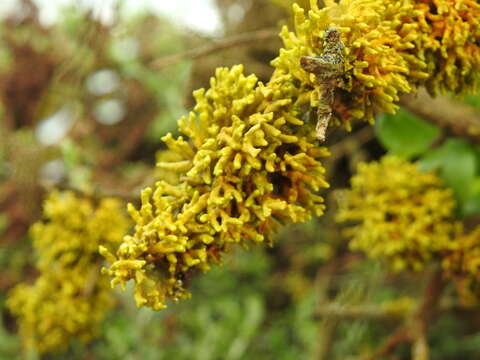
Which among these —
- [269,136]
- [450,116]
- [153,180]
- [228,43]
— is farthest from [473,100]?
[153,180]

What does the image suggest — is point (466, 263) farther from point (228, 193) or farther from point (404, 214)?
point (228, 193)

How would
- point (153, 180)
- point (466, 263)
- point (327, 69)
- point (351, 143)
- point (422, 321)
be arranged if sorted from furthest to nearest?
point (351, 143) < point (153, 180) < point (422, 321) < point (466, 263) < point (327, 69)

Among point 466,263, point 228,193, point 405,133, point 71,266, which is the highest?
point 228,193

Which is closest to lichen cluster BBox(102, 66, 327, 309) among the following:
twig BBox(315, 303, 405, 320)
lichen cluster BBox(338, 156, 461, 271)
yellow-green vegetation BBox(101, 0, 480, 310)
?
yellow-green vegetation BBox(101, 0, 480, 310)

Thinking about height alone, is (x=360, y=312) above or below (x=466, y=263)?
below

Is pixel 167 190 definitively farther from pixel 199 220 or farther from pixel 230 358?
pixel 230 358

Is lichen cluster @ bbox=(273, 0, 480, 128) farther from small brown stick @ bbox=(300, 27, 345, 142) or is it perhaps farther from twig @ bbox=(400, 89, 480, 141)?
twig @ bbox=(400, 89, 480, 141)

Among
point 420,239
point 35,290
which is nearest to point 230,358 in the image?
point 35,290

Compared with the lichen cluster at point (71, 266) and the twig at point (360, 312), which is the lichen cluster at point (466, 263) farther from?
the lichen cluster at point (71, 266)
